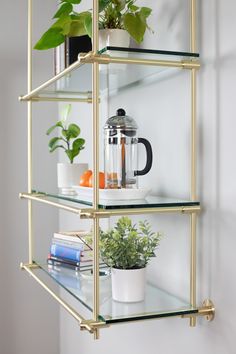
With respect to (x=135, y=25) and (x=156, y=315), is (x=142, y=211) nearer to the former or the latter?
(x=156, y=315)

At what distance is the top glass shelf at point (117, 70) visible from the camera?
3.68 feet

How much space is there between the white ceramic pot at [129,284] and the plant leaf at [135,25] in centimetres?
50

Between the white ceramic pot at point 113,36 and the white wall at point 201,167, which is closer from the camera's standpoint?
the white wall at point 201,167

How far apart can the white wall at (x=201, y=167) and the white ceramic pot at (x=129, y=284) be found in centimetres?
11

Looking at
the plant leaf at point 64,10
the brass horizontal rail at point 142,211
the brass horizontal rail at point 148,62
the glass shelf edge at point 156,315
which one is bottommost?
the glass shelf edge at point 156,315

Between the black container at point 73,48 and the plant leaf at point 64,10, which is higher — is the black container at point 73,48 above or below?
below

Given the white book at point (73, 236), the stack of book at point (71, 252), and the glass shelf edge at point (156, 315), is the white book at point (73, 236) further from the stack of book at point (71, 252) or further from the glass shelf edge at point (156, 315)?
the glass shelf edge at point (156, 315)

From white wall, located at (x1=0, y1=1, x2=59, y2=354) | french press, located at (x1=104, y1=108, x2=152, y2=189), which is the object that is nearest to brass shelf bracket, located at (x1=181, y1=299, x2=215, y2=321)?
french press, located at (x1=104, y1=108, x2=152, y2=189)

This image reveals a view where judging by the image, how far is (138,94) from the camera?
1503 mm
